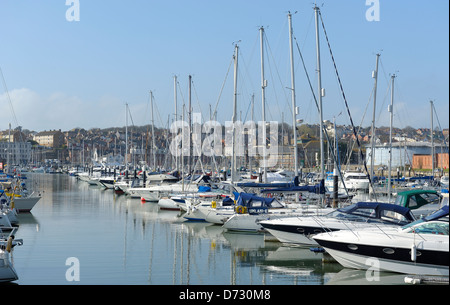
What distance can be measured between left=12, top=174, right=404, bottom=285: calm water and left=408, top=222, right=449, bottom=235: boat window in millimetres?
1442

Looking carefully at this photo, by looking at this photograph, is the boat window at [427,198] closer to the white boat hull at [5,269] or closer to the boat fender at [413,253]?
the boat fender at [413,253]

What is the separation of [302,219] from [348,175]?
38.8 metres

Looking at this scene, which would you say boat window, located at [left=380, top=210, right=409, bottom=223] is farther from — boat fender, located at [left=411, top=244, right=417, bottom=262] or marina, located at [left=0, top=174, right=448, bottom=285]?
boat fender, located at [left=411, top=244, right=417, bottom=262]

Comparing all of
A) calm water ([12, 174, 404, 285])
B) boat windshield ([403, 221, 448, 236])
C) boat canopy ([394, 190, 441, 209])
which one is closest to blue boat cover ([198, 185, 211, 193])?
calm water ([12, 174, 404, 285])

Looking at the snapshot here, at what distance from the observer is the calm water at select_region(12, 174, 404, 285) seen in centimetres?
1883

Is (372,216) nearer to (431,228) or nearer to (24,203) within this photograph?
(431,228)

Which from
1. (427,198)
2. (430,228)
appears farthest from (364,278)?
(427,198)

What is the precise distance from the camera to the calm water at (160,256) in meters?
18.8

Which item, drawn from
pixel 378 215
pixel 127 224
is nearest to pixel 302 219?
pixel 378 215

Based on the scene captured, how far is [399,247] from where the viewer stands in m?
17.6

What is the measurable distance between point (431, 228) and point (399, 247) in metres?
1.09

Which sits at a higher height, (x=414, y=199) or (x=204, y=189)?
(x=414, y=199)

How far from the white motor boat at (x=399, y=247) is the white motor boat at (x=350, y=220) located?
2.65 metres

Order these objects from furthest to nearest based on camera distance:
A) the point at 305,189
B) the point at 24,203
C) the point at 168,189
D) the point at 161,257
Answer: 1. the point at 168,189
2. the point at 24,203
3. the point at 305,189
4. the point at 161,257
